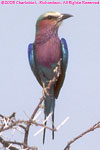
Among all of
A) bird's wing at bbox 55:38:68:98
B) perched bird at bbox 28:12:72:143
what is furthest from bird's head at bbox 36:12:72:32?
bird's wing at bbox 55:38:68:98

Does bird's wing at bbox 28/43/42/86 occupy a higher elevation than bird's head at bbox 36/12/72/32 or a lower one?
lower

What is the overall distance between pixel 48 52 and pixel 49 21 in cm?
62

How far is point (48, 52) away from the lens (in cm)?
596

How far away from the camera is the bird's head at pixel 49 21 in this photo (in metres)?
6.21

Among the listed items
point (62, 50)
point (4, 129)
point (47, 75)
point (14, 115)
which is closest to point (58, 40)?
point (62, 50)

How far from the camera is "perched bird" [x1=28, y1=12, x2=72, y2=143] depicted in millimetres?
5922

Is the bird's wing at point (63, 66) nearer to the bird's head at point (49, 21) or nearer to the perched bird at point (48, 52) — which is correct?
the perched bird at point (48, 52)

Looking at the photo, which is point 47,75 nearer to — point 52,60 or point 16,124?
point 52,60

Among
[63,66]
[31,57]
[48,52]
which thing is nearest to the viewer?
[48,52]

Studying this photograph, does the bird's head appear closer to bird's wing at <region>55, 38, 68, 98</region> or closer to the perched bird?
the perched bird

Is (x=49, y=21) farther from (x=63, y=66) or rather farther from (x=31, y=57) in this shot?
(x=63, y=66)

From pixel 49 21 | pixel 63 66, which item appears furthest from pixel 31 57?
pixel 49 21

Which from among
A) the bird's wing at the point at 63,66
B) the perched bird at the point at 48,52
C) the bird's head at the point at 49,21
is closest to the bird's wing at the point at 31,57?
the perched bird at the point at 48,52

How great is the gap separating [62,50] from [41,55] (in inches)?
13.8
